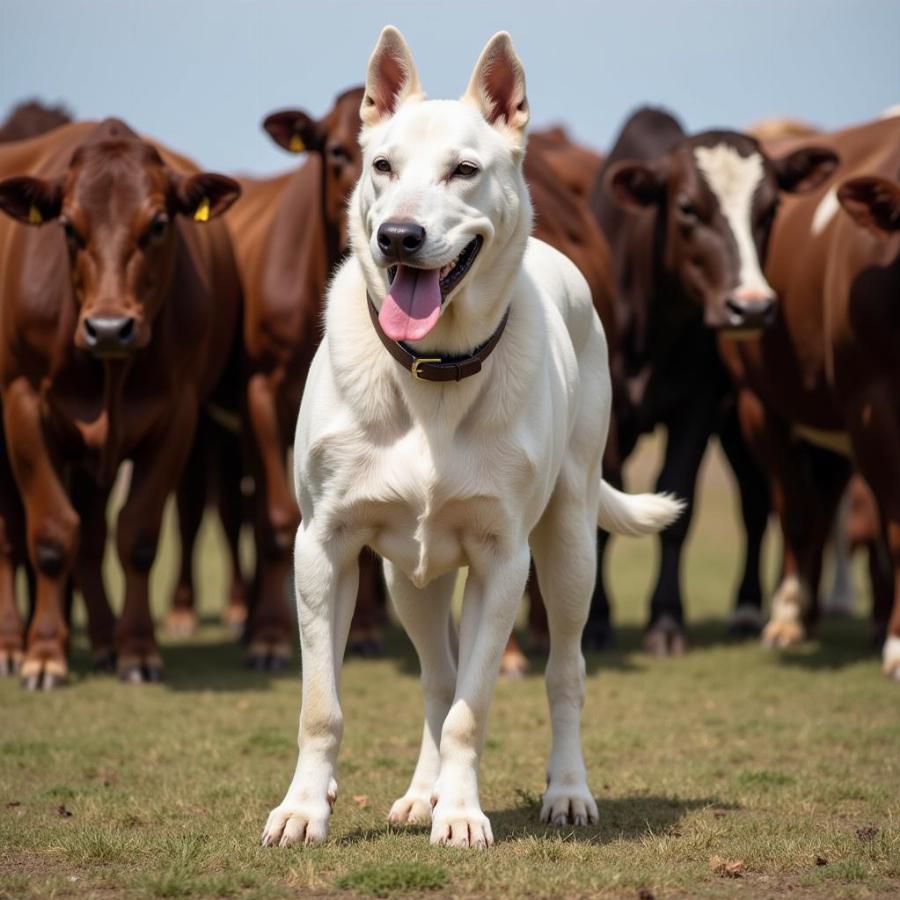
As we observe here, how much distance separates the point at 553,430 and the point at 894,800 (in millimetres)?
1937

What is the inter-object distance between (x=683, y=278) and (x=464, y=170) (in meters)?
6.04

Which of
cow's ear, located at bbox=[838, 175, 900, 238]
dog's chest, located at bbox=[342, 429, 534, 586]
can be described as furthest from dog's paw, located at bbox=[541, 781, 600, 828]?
cow's ear, located at bbox=[838, 175, 900, 238]

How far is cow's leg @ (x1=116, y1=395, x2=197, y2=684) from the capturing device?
9.43m

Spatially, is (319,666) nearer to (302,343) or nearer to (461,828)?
(461,828)

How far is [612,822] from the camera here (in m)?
5.74

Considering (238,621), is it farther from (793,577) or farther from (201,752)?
(201,752)

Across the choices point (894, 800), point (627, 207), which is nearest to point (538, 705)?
point (894, 800)

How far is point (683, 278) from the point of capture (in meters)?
11.1

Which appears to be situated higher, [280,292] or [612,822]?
[280,292]

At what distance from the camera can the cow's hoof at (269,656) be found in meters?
10.3

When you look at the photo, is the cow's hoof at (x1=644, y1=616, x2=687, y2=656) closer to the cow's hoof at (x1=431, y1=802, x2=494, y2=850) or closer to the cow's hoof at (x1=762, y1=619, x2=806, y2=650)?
the cow's hoof at (x1=762, y1=619, x2=806, y2=650)

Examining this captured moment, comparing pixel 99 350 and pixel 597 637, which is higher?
pixel 99 350

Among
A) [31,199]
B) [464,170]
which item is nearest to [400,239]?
[464,170]

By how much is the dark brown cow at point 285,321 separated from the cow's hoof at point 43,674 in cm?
149
